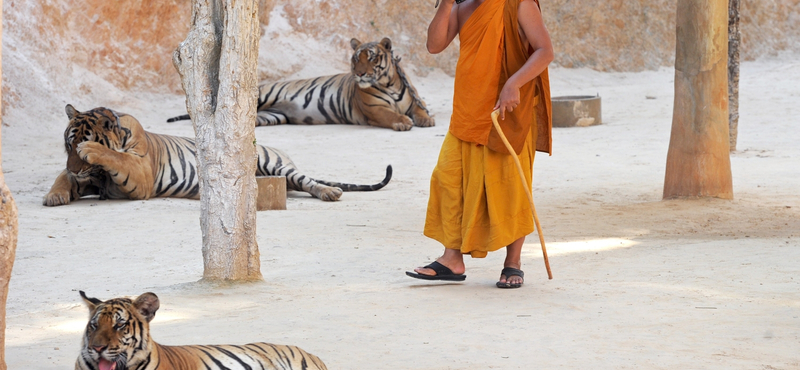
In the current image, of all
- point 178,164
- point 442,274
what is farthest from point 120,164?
point 442,274

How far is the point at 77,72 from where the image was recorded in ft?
45.0

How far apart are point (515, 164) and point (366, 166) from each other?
564 cm

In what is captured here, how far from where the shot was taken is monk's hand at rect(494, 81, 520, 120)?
4332 mm

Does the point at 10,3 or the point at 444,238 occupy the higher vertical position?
the point at 10,3

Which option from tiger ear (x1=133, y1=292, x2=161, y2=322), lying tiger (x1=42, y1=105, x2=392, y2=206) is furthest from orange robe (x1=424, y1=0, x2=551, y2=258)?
lying tiger (x1=42, y1=105, x2=392, y2=206)

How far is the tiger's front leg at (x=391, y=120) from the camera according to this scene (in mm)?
12461

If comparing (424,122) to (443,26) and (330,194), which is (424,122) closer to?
(330,194)

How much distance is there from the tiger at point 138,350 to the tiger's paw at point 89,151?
4934mm

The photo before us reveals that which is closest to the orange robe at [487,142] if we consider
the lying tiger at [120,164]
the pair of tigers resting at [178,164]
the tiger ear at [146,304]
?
the pair of tigers resting at [178,164]

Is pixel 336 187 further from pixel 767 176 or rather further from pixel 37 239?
pixel 767 176

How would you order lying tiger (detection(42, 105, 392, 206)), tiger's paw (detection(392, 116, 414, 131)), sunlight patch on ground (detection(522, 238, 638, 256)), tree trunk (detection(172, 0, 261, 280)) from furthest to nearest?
1. tiger's paw (detection(392, 116, 414, 131))
2. lying tiger (detection(42, 105, 392, 206))
3. sunlight patch on ground (detection(522, 238, 638, 256))
4. tree trunk (detection(172, 0, 261, 280))

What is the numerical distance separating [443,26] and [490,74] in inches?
14.5

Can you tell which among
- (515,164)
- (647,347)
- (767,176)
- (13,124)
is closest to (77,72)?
(13,124)

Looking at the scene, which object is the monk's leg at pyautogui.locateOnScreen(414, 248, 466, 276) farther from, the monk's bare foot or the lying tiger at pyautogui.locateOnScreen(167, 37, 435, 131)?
the lying tiger at pyautogui.locateOnScreen(167, 37, 435, 131)
